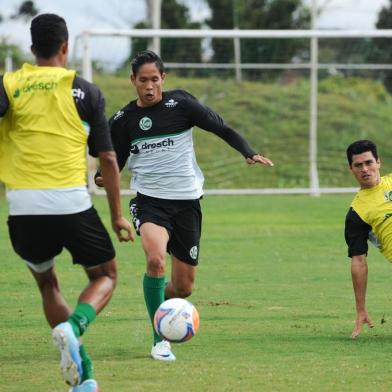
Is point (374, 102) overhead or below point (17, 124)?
below

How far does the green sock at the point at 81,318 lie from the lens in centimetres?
662

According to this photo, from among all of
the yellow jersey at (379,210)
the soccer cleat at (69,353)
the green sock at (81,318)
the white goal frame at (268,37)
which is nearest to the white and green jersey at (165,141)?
the yellow jersey at (379,210)

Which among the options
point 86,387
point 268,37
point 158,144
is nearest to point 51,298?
point 86,387

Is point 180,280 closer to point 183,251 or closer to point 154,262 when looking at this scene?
point 183,251

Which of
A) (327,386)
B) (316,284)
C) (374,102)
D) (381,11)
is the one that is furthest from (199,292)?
(381,11)

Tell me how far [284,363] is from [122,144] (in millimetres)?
2206

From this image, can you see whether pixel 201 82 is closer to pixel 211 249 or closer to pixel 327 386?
pixel 211 249

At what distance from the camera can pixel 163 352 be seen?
832 cm

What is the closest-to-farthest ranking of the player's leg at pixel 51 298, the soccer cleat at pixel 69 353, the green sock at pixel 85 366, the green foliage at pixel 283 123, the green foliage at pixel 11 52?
the soccer cleat at pixel 69 353 → the green sock at pixel 85 366 → the player's leg at pixel 51 298 → the green foliage at pixel 283 123 → the green foliage at pixel 11 52

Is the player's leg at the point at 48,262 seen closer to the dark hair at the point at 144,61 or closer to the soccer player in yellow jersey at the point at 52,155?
the soccer player in yellow jersey at the point at 52,155

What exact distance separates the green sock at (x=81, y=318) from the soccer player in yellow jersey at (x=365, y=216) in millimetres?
3123

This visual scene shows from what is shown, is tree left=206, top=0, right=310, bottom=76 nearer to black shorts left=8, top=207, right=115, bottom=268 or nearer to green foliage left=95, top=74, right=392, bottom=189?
green foliage left=95, top=74, right=392, bottom=189

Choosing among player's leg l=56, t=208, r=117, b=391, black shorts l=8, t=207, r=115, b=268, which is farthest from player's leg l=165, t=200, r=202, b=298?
black shorts l=8, t=207, r=115, b=268

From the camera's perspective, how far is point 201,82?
30.6 metres
